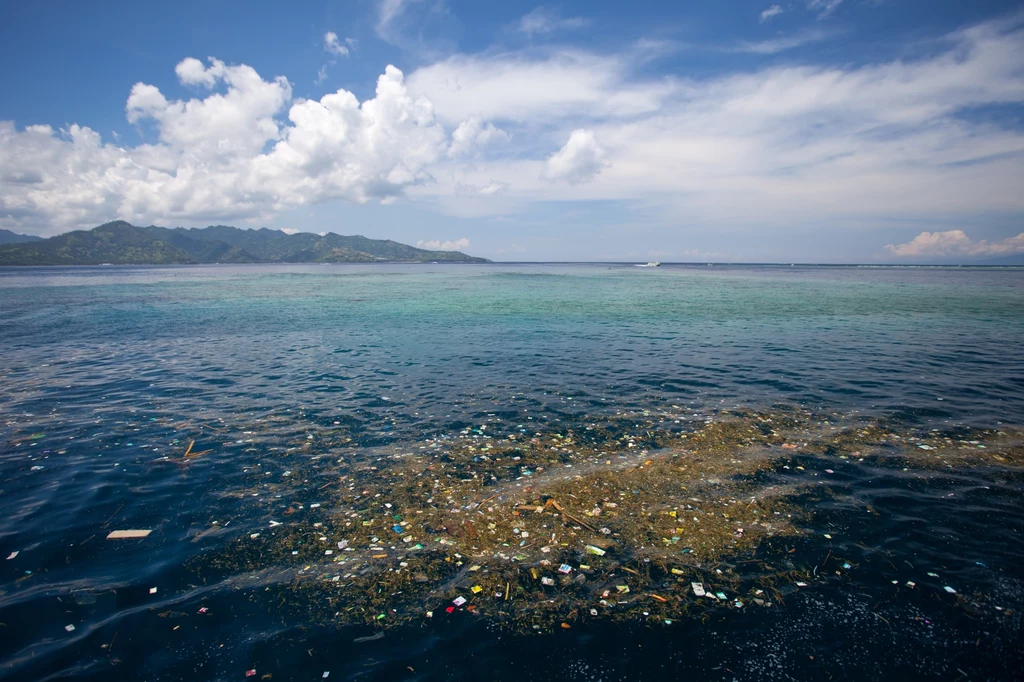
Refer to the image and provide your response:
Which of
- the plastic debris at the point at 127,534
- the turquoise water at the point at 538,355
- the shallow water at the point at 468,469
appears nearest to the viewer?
the shallow water at the point at 468,469

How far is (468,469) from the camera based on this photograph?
1458 cm

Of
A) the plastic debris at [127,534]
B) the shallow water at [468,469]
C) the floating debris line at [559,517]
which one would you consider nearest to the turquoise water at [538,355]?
the shallow water at [468,469]

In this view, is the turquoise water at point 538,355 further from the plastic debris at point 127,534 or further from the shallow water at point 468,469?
the plastic debris at point 127,534

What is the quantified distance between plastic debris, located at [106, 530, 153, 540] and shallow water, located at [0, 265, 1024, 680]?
0.68ft

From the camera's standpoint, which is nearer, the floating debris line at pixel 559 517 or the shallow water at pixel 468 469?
the shallow water at pixel 468 469

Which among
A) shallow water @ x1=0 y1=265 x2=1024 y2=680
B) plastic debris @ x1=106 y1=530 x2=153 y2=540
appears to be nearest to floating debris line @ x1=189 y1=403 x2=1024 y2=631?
shallow water @ x1=0 y1=265 x2=1024 y2=680

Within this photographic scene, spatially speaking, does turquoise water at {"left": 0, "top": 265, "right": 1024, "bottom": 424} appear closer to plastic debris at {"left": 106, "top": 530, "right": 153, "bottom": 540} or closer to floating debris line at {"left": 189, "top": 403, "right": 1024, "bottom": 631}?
floating debris line at {"left": 189, "top": 403, "right": 1024, "bottom": 631}

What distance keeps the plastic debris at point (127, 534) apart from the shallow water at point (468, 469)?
21 centimetres

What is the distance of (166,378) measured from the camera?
25.6 m

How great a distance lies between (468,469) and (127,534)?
8.88 metres

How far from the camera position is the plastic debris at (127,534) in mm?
10953

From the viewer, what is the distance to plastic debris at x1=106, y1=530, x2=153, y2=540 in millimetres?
10953

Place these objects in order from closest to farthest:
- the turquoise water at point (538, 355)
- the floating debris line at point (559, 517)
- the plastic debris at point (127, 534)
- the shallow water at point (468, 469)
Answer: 1. the shallow water at point (468, 469)
2. the floating debris line at point (559, 517)
3. the plastic debris at point (127, 534)
4. the turquoise water at point (538, 355)

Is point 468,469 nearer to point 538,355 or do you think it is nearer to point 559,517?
point 559,517
